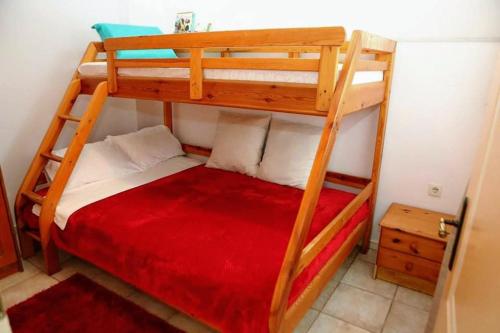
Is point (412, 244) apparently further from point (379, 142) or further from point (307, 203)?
point (307, 203)

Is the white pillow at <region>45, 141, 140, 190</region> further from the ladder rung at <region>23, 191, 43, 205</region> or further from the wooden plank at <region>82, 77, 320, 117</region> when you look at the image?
the wooden plank at <region>82, 77, 320, 117</region>

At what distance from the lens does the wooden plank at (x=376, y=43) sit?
154 cm

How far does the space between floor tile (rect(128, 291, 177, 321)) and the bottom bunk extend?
0.27m

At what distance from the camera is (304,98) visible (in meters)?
1.50

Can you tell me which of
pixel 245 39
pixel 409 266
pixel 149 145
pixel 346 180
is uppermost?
pixel 245 39

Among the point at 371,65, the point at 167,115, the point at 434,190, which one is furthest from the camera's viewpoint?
the point at 167,115

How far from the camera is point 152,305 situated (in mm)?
1991

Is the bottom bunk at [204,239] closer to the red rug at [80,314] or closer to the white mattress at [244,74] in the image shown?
the red rug at [80,314]

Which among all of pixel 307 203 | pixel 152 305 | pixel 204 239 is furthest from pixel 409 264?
pixel 152 305

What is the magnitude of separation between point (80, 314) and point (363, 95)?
1950mm

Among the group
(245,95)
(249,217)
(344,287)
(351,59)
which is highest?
(351,59)

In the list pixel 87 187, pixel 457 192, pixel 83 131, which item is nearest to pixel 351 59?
pixel 457 192

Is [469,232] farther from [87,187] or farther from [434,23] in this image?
[87,187]

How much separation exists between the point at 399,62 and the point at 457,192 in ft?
3.04
